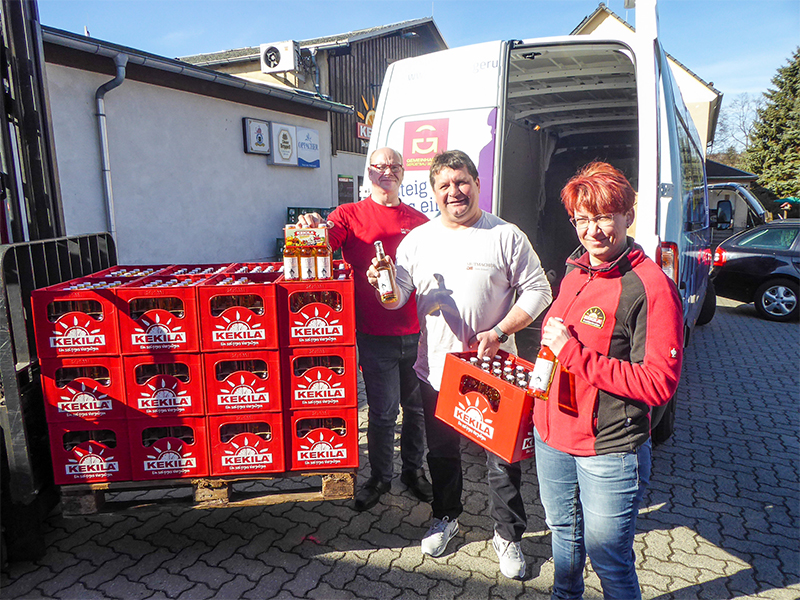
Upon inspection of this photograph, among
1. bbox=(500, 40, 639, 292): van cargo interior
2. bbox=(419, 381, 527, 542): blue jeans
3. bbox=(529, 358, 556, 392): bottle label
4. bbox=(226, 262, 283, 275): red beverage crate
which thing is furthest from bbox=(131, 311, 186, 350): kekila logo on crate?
bbox=(500, 40, 639, 292): van cargo interior

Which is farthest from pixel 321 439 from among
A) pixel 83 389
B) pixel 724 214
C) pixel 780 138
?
pixel 780 138

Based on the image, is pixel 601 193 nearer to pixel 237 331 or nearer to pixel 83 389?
pixel 237 331

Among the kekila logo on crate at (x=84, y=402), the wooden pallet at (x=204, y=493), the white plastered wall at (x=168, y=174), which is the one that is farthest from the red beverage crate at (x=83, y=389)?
the white plastered wall at (x=168, y=174)

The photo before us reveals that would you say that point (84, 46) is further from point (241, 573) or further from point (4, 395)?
point (241, 573)

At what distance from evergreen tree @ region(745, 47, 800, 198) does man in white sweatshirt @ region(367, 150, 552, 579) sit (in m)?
30.9

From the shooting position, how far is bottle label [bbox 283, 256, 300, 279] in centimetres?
264

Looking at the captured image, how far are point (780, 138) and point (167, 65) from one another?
30.5 m

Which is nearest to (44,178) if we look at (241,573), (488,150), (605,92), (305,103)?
(241,573)

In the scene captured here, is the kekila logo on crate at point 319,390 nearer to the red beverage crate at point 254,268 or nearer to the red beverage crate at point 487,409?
the red beverage crate at point 487,409

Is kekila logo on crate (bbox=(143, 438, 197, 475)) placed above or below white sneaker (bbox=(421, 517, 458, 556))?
above

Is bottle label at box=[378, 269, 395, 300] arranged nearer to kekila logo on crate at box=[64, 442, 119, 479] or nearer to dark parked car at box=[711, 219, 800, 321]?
kekila logo on crate at box=[64, 442, 119, 479]

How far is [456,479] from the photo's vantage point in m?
3.03

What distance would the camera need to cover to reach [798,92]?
90.9ft

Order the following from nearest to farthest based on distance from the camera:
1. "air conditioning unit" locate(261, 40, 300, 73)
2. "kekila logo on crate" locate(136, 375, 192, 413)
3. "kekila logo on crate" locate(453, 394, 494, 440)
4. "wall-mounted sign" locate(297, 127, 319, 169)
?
"kekila logo on crate" locate(453, 394, 494, 440)
"kekila logo on crate" locate(136, 375, 192, 413)
"wall-mounted sign" locate(297, 127, 319, 169)
"air conditioning unit" locate(261, 40, 300, 73)
